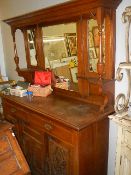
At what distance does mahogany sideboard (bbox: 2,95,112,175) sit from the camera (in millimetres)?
1592

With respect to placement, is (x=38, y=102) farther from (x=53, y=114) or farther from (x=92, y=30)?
(x=92, y=30)

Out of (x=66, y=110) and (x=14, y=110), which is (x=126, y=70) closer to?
(x=66, y=110)

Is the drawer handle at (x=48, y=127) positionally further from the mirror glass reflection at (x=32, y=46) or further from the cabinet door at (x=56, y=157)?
the mirror glass reflection at (x=32, y=46)

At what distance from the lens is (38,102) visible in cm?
208

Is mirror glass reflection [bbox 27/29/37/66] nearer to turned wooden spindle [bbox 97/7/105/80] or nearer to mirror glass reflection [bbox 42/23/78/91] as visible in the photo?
mirror glass reflection [bbox 42/23/78/91]

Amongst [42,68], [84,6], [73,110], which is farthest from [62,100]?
[84,6]

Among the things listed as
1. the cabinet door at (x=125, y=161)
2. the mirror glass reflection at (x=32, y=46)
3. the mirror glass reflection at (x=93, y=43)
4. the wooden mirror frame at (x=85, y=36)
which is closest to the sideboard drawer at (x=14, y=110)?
the wooden mirror frame at (x=85, y=36)

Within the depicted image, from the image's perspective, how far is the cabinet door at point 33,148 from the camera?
2027 mm

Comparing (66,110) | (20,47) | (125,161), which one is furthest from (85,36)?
(20,47)

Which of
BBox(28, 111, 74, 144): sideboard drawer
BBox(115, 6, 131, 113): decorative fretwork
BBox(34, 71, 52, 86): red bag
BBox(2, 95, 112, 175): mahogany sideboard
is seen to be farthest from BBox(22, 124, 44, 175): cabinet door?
BBox(115, 6, 131, 113): decorative fretwork

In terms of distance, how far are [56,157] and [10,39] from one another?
196 centimetres

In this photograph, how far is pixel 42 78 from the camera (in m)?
2.34

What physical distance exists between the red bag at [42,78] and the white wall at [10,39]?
0.78 meters

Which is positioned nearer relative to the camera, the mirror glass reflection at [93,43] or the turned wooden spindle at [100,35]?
the turned wooden spindle at [100,35]
